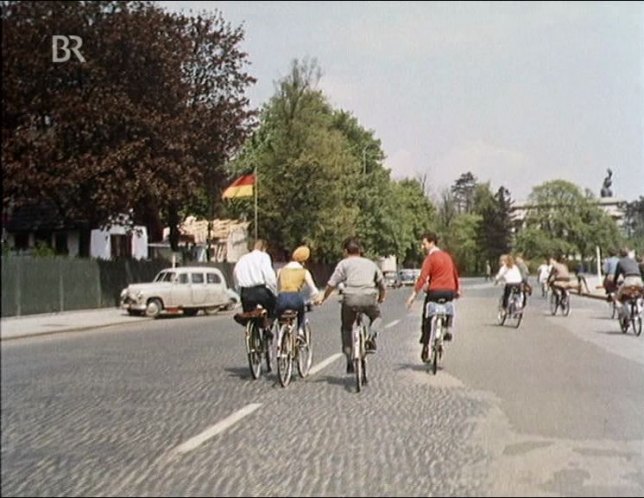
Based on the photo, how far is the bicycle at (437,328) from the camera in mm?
5340

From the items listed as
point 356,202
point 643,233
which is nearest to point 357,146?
point 356,202

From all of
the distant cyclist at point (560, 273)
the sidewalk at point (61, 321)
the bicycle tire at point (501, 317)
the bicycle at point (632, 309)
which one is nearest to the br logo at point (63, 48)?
the sidewalk at point (61, 321)

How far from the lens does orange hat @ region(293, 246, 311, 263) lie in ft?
12.3

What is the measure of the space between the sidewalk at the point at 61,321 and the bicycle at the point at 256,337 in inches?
25.9

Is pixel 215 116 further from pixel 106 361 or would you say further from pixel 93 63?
pixel 106 361

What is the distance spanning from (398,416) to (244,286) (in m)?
1.51

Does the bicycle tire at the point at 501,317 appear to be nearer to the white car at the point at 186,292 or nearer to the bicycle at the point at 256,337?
the bicycle at the point at 256,337

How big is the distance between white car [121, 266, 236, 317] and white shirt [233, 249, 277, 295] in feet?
0.34

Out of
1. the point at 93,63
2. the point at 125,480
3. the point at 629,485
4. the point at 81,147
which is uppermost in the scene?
the point at 93,63

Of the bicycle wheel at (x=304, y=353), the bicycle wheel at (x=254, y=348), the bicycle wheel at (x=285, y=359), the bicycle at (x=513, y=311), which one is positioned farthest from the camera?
the bicycle at (x=513, y=311)

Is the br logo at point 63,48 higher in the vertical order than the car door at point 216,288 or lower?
Result: higher

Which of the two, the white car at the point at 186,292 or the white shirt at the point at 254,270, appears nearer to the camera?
the white car at the point at 186,292

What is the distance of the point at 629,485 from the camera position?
189 inches

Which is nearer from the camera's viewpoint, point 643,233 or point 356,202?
point 356,202
